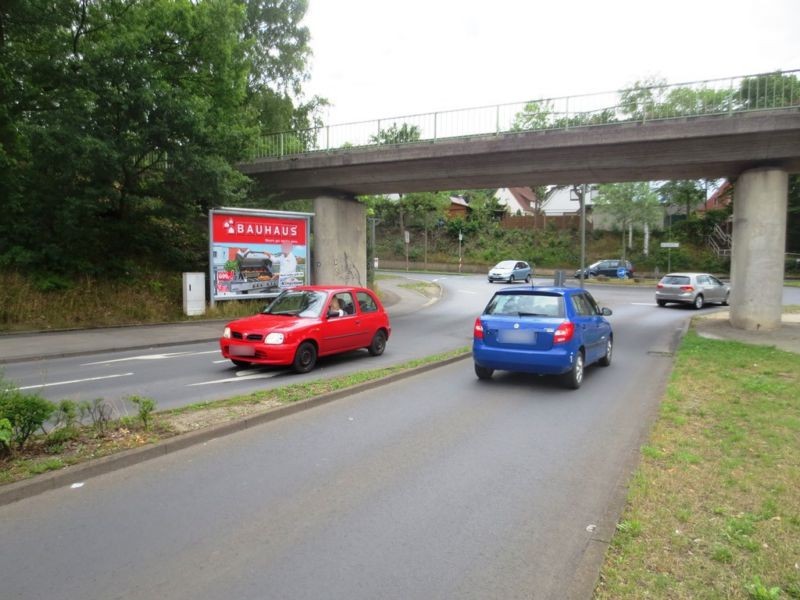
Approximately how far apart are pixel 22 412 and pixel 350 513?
3.06 meters

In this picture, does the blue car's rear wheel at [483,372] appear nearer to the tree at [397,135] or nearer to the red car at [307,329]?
the red car at [307,329]

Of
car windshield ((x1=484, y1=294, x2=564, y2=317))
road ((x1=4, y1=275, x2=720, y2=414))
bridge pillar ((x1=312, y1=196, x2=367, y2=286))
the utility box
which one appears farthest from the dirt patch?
bridge pillar ((x1=312, y1=196, x2=367, y2=286))

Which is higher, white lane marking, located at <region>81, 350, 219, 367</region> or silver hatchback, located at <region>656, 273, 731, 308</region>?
silver hatchback, located at <region>656, 273, 731, 308</region>

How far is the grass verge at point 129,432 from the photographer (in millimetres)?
4758

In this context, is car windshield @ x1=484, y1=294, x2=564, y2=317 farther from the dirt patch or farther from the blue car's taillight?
the dirt patch

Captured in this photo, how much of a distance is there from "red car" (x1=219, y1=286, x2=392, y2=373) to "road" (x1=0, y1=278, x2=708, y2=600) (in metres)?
2.74

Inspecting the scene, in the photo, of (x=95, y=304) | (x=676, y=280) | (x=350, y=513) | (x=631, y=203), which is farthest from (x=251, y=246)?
(x=631, y=203)

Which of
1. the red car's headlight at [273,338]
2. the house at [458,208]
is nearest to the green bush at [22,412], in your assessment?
the red car's headlight at [273,338]

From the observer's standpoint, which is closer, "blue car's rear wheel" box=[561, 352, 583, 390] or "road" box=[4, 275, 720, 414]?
"road" box=[4, 275, 720, 414]

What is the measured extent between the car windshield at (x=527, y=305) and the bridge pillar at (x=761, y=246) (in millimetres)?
11020

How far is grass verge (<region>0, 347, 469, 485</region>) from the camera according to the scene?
15.6 ft

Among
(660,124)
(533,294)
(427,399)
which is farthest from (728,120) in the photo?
(427,399)

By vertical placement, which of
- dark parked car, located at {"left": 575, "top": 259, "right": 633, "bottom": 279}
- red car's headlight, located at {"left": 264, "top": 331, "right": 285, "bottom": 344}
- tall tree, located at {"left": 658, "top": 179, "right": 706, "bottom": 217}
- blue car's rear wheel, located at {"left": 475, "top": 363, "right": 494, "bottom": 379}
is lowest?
blue car's rear wheel, located at {"left": 475, "top": 363, "right": 494, "bottom": 379}

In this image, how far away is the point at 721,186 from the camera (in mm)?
57750
